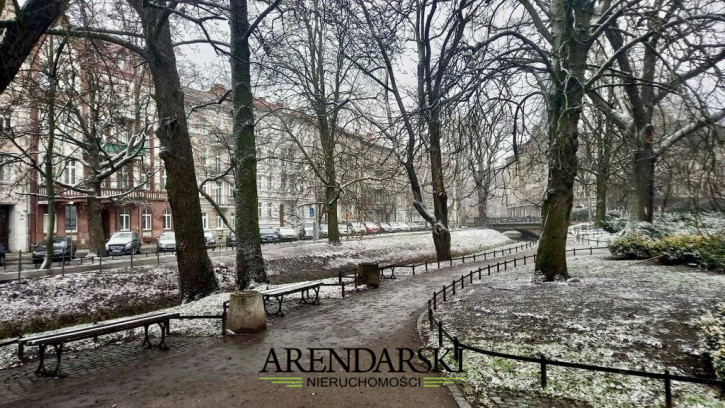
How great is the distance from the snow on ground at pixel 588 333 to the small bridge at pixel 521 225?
139 ft

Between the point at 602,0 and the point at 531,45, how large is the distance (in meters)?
7.28

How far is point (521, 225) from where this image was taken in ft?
177

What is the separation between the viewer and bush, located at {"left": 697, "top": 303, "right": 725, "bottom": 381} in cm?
481

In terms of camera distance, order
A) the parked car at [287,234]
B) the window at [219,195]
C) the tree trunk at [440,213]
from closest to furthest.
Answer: the tree trunk at [440,213]
the parked car at [287,234]
the window at [219,195]

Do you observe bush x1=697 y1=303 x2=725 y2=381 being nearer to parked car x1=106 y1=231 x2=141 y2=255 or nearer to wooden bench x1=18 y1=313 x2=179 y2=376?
wooden bench x1=18 y1=313 x2=179 y2=376

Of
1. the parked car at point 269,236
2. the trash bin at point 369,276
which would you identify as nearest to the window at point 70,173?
the parked car at point 269,236

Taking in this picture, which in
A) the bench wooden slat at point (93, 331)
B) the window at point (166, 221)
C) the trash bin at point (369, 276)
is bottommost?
the trash bin at point (369, 276)

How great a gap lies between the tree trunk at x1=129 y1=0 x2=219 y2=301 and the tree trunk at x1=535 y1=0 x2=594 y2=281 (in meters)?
9.56

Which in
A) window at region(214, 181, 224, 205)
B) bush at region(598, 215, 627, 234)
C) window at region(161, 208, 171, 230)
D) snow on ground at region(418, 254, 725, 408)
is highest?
window at region(214, 181, 224, 205)

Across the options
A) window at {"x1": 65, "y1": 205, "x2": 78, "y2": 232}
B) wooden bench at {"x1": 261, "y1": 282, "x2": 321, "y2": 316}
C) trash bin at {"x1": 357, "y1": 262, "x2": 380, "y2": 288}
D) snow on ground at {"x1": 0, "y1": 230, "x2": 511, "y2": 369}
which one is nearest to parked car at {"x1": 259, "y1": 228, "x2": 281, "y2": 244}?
window at {"x1": 65, "y1": 205, "x2": 78, "y2": 232}

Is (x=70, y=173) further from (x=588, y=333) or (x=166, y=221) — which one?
(x=588, y=333)

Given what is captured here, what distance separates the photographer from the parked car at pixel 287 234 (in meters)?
38.2

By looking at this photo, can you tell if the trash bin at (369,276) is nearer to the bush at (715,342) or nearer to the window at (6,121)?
the bush at (715,342)

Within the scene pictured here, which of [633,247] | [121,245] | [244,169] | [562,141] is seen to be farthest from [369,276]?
[121,245]
